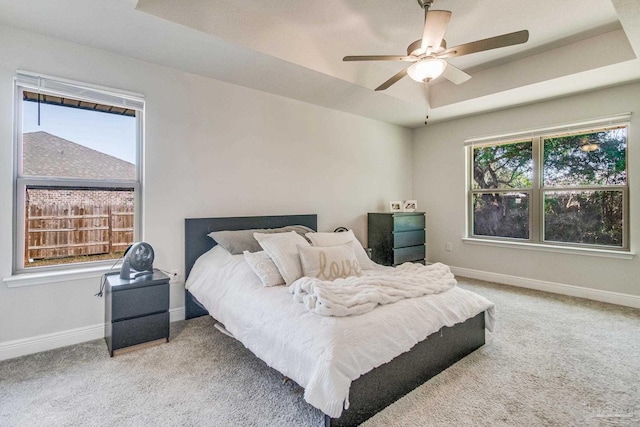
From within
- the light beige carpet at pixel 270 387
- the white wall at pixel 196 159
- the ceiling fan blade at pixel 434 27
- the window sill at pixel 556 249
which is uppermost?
the ceiling fan blade at pixel 434 27

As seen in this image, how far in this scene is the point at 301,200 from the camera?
394cm

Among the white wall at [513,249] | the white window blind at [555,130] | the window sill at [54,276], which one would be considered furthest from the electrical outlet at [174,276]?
the white window blind at [555,130]

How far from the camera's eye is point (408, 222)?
180 inches

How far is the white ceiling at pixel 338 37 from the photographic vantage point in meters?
2.23

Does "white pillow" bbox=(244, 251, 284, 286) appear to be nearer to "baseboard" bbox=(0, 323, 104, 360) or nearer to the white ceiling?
"baseboard" bbox=(0, 323, 104, 360)

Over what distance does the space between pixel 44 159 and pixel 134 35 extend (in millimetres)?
1226

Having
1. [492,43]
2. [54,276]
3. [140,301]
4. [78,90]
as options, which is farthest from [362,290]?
[78,90]

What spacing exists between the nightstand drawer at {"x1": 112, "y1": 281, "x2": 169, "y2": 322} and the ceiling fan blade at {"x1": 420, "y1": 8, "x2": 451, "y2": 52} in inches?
104

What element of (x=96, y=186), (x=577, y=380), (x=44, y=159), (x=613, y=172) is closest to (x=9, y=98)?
(x=44, y=159)

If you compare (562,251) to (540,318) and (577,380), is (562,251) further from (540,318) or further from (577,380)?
(577,380)

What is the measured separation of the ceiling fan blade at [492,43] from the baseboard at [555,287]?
10.5ft

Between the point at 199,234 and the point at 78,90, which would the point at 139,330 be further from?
the point at 78,90

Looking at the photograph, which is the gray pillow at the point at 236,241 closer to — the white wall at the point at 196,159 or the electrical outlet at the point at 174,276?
the white wall at the point at 196,159

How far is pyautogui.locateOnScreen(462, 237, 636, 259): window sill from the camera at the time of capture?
346cm
